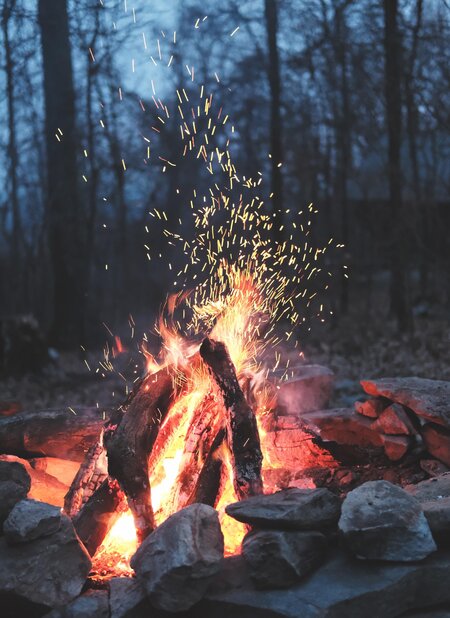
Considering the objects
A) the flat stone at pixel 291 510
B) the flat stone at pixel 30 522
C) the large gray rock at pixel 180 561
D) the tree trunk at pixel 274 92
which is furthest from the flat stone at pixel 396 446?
the tree trunk at pixel 274 92

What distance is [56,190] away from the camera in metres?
13.9

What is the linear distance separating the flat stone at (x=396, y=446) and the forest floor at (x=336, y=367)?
2.48 m

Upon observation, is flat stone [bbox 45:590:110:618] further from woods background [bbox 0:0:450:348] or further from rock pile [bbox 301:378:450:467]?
woods background [bbox 0:0:450:348]

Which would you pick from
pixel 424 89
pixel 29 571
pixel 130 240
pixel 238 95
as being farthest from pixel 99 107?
pixel 29 571

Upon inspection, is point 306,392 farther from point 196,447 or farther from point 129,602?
point 129,602

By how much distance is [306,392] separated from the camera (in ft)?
17.3

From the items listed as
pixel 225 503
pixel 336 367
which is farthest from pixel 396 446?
pixel 336 367

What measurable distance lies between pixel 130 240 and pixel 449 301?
1576cm

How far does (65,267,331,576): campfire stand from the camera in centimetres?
343

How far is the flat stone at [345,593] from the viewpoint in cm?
261

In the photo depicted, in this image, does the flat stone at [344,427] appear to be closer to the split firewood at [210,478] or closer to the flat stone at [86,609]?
the split firewood at [210,478]

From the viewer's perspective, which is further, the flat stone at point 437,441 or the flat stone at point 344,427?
the flat stone at point 344,427

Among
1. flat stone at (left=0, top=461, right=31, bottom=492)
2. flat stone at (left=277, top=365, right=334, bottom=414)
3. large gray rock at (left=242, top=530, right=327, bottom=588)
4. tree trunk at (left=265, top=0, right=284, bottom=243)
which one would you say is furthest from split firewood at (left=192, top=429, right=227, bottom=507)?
tree trunk at (left=265, top=0, right=284, bottom=243)

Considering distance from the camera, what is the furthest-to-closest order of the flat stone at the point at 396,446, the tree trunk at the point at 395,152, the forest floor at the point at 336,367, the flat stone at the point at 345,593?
the tree trunk at the point at 395,152 → the forest floor at the point at 336,367 → the flat stone at the point at 396,446 → the flat stone at the point at 345,593
